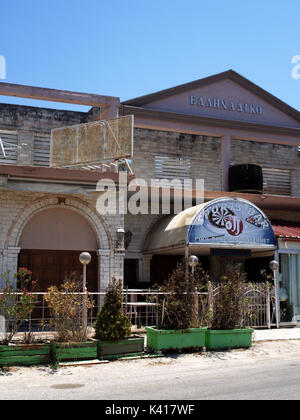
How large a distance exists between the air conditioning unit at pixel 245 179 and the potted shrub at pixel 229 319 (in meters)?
6.98

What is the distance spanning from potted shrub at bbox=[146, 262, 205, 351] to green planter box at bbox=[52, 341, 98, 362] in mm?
1490

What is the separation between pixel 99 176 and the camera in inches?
551

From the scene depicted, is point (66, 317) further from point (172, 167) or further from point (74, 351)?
point (172, 167)

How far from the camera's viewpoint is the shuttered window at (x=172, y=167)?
20109mm

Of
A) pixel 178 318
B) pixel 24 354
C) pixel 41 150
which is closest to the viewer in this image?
pixel 24 354

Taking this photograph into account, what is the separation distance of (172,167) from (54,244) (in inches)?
285

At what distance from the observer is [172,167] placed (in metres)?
20.4

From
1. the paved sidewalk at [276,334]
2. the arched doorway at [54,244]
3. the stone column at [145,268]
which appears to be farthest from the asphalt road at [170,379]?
the stone column at [145,268]

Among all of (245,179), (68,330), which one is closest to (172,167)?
(245,179)

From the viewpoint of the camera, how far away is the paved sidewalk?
12.7 metres

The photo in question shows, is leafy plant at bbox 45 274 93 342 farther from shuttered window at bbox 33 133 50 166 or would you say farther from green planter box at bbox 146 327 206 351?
shuttered window at bbox 33 133 50 166

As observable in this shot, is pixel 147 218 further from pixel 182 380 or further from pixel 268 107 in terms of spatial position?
pixel 182 380

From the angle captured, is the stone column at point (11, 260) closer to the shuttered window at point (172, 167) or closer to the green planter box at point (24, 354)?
the green planter box at point (24, 354)
